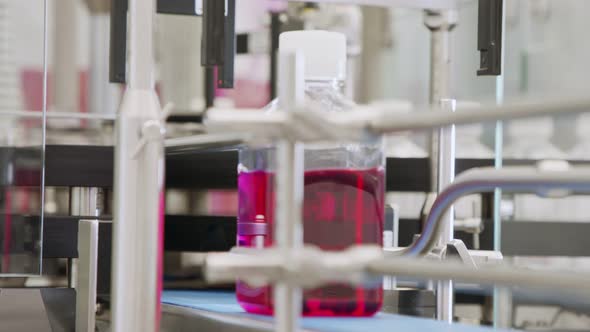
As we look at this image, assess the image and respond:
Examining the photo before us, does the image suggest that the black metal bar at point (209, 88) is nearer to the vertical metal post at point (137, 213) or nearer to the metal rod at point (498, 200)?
the metal rod at point (498, 200)

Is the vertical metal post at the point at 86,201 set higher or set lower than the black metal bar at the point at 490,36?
lower

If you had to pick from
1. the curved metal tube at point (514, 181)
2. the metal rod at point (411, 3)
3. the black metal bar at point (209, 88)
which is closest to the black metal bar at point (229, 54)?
the metal rod at point (411, 3)

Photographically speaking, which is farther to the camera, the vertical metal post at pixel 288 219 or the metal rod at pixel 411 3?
the metal rod at pixel 411 3

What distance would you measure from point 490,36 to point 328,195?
0.22 meters

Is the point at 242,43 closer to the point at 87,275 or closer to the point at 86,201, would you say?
the point at 86,201

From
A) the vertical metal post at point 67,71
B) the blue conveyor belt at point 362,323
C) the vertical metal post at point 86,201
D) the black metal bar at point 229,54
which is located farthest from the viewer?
the vertical metal post at point 67,71

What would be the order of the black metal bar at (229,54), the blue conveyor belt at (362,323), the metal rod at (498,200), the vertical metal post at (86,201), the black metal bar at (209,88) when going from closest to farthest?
the blue conveyor belt at (362,323) → the black metal bar at (229,54) → the vertical metal post at (86,201) → the metal rod at (498,200) → the black metal bar at (209,88)

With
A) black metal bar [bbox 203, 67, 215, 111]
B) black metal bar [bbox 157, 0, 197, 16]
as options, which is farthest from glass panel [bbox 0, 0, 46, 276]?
black metal bar [bbox 203, 67, 215, 111]

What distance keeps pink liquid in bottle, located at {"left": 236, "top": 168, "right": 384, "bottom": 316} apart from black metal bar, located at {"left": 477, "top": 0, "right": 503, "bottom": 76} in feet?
0.50

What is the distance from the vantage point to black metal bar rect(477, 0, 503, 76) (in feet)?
2.56

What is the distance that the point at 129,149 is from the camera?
25.4 inches

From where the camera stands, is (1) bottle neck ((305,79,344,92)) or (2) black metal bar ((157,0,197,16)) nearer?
(1) bottle neck ((305,79,344,92))

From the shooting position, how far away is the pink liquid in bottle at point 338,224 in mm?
660

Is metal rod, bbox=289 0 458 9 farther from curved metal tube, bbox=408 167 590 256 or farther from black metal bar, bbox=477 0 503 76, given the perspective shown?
curved metal tube, bbox=408 167 590 256
